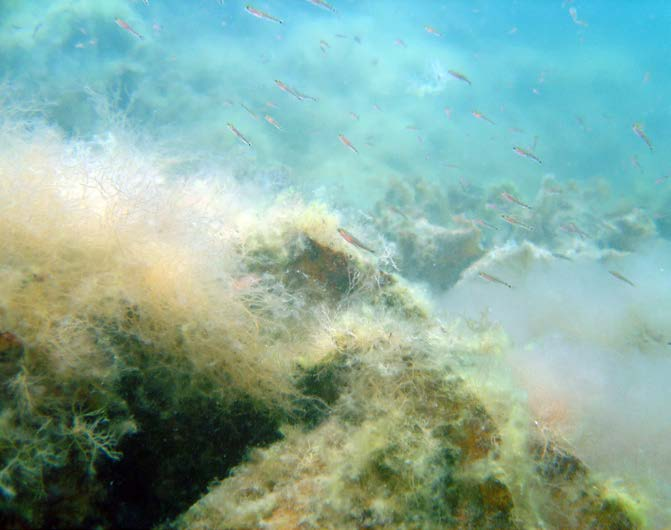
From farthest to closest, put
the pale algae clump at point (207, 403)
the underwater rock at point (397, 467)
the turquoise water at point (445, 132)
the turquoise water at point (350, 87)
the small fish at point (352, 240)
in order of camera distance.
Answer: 1. the turquoise water at point (350, 87)
2. the turquoise water at point (445, 132)
3. the small fish at point (352, 240)
4. the underwater rock at point (397, 467)
5. the pale algae clump at point (207, 403)

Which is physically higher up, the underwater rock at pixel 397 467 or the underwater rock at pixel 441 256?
the underwater rock at pixel 397 467

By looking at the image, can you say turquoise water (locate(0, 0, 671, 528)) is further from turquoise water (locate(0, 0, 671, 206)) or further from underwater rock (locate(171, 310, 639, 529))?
underwater rock (locate(171, 310, 639, 529))

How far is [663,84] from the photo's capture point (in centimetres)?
5925

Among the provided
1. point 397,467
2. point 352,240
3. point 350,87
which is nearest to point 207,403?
point 397,467

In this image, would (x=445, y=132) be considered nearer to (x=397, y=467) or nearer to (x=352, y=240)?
(x=352, y=240)

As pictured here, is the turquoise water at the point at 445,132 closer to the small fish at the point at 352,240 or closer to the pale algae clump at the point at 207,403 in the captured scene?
the small fish at the point at 352,240

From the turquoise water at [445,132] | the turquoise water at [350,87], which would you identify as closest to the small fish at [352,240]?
the turquoise water at [445,132]

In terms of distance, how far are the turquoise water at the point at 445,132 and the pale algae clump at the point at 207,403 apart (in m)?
1.06

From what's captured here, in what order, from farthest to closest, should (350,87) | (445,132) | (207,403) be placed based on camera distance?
(445,132), (350,87), (207,403)

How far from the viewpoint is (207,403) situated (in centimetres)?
233

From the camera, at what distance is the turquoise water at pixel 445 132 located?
6084 mm

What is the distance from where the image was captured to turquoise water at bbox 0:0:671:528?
6.08m

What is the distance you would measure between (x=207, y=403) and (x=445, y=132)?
3224 cm

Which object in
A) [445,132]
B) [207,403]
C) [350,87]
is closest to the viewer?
[207,403]
